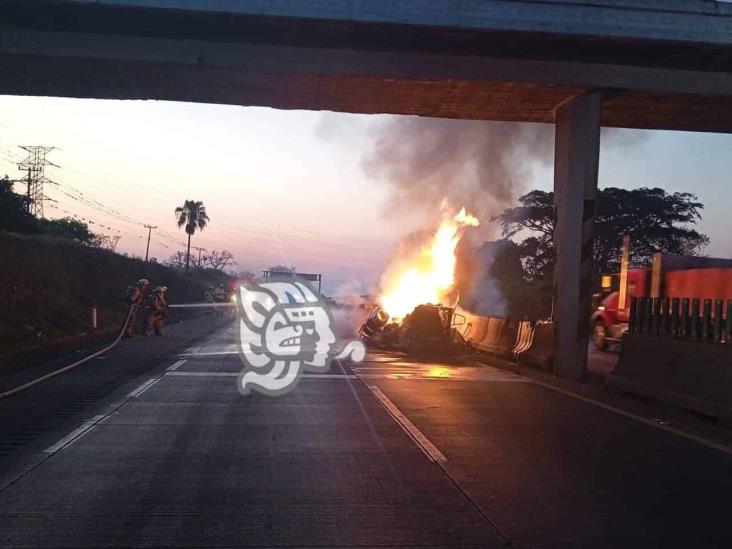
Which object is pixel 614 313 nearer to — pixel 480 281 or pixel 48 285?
pixel 480 281

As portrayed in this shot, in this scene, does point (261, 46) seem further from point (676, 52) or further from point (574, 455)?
point (574, 455)

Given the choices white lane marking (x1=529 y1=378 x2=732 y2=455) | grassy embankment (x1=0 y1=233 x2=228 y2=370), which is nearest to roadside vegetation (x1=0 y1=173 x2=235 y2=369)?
grassy embankment (x1=0 y1=233 x2=228 y2=370)

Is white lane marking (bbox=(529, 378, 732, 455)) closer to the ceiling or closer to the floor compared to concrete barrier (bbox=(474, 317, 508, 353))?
closer to the floor

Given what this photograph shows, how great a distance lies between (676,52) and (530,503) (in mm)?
11777

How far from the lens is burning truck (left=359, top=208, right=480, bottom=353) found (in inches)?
876

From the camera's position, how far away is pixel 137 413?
10.6 meters

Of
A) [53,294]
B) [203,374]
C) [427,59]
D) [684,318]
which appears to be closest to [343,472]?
[684,318]

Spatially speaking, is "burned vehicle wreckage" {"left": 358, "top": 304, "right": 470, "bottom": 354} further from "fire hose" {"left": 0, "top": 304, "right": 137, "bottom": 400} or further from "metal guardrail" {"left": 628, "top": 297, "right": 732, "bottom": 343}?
"metal guardrail" {"left": 628, "top": 297, "right": 732, "bottom": 343}

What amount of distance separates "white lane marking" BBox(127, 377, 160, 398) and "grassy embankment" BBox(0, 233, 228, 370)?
11.7 feet

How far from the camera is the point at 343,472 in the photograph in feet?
24.7

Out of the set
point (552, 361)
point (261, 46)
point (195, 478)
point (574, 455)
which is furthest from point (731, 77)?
point (195, 478)

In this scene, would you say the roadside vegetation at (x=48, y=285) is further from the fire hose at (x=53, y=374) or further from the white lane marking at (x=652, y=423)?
the white lane marking at (x=652, y=423)

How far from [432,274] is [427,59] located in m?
10.6

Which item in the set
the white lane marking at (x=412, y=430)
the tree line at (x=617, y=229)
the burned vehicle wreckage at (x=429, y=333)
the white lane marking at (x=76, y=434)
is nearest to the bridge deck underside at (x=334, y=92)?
the burned vehicle wreckage at (x=429, y=333)
